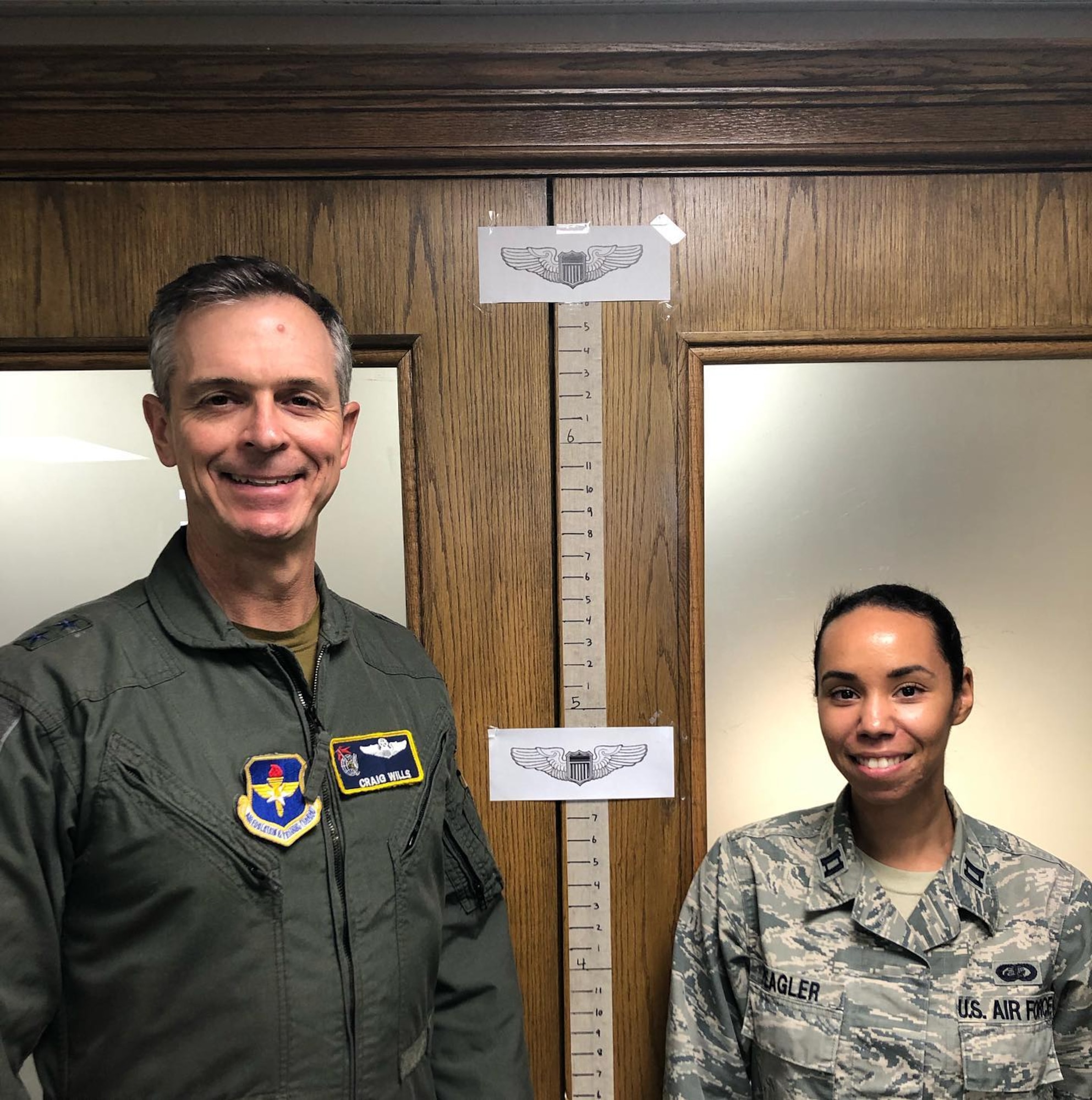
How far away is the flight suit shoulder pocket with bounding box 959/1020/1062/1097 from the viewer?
4.39 feet

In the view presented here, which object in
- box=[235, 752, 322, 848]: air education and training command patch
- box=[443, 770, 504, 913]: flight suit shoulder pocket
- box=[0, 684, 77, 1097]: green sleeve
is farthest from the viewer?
box=[443, 770, 504, 913]: flight suit shoulder pocket

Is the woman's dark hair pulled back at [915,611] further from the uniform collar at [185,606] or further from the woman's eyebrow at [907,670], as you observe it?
the uniform collar at [185,606]

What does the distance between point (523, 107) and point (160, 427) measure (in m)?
0.73

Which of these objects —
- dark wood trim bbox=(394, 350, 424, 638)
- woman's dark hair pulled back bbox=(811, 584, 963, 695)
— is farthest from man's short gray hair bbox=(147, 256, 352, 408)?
woman's dark hair pulled back bbox=(811, 584, 963, 695)

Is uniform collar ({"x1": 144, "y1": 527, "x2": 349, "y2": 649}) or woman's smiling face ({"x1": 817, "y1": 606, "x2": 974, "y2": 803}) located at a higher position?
uniform collar ({"x1": 144, "y1": 527, "x2": 349, "y2": 649})

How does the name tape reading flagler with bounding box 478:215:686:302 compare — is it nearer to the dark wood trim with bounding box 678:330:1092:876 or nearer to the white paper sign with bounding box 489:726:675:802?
the dark wood trim with bounding box 678:330:1092:876

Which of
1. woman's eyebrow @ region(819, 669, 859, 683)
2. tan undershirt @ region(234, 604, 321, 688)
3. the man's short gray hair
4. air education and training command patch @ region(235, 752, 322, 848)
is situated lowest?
air education and training command patch @ region(235, 752, 322, 848)

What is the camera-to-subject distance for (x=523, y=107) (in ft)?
5.06

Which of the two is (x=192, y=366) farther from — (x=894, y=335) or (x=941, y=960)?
(x=941, y=960)

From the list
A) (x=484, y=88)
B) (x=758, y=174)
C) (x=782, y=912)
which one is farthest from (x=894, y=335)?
(x=782, y=912)

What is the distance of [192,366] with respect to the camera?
1152 millimetres

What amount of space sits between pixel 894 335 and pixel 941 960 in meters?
0.90

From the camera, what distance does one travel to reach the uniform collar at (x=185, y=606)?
1.16 m

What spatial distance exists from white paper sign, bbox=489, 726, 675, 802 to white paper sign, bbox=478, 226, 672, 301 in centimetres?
67
